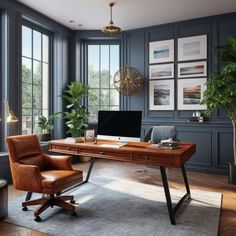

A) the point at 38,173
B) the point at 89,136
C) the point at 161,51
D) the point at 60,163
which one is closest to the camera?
the point at 38,173

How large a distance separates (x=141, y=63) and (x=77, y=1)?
6.18ft

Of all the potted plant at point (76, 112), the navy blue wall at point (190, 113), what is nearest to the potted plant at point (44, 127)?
the potted plant at point (76, 112)

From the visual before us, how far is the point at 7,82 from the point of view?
392cm

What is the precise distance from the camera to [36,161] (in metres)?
2.95

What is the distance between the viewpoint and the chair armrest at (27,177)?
8.26 feet

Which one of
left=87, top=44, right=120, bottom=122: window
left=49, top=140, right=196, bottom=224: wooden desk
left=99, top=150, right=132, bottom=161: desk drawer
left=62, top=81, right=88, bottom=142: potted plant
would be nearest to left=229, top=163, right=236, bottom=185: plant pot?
left=49, top=140, right=196, bottom=224: wooden desk

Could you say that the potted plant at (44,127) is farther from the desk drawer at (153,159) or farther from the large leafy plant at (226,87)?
the large leafy plant at (226,87)

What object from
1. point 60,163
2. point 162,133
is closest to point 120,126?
point 60,163

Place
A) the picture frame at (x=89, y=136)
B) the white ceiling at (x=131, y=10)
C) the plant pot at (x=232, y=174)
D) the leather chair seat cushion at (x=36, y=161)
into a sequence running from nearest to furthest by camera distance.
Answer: the leather chair seat cushion at (x=36, y=161) < the picture frame at (x=89, y=136) < the plant pot at (x=232, y=174) < the white ceiling at (x=131, y=10)

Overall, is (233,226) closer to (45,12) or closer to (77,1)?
(77,1)

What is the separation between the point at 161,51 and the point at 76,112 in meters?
2.35

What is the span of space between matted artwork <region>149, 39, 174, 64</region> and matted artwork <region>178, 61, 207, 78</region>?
0.99ft

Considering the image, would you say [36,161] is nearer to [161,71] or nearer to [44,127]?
[44,127]

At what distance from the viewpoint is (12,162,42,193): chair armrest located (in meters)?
2.52
